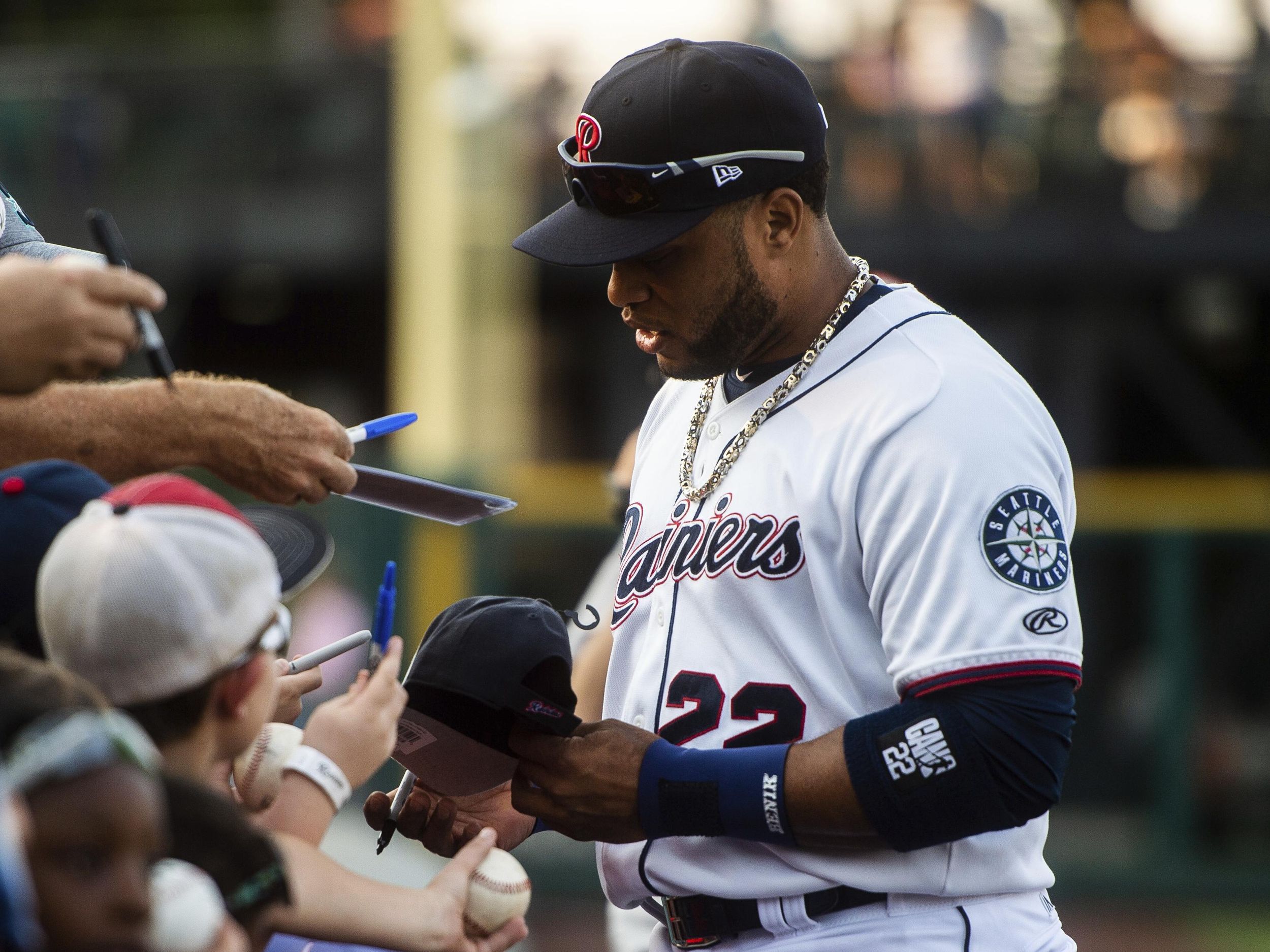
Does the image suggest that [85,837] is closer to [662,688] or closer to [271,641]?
[271,641]

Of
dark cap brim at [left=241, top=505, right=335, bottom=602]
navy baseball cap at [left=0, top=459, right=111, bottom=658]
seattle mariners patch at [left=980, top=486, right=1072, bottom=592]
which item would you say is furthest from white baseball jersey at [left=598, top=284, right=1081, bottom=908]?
navy baseball cap at [left=0, top=459, right=111, bottom=658]

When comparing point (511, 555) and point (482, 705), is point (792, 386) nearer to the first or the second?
point (482, 705)

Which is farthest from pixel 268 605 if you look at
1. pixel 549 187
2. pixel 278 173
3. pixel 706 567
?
pixel 278 173

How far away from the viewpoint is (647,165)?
227 cm

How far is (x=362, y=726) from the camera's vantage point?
2.00m

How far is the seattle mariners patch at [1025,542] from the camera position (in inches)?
79.7

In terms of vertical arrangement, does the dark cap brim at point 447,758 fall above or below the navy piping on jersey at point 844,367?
below

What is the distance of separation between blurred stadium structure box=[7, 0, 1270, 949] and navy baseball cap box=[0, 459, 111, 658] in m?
5.53

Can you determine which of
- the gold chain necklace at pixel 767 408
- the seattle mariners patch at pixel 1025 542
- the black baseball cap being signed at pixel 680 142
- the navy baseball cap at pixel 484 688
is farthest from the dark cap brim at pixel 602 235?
the seattle mariners patch at pixel 1025 542

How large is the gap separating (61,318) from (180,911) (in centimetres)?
70

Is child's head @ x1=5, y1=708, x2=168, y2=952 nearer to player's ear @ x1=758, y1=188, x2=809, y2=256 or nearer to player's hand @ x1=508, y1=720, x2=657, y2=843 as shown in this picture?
player's hand @ x1=508, y1=720, x2=657, y2=843

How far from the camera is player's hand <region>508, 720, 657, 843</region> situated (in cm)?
214

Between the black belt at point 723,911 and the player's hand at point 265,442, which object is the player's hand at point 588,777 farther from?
the player's hand at point 265,442

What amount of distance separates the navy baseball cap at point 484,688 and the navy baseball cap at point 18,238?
919mm
